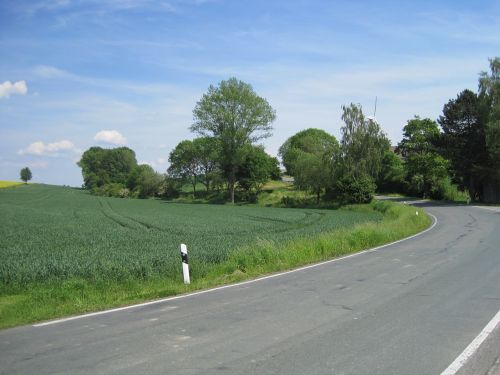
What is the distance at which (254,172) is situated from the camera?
252ft

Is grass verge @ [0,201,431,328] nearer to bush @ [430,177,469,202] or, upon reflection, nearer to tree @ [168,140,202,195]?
bush @ [430,177,469,202]

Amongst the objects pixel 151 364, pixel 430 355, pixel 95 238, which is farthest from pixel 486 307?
pixel 95 238

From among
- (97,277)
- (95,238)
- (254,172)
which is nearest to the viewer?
(97,277)

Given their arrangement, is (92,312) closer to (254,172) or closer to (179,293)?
(179,293)

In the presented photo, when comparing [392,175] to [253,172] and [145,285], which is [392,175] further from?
[145,285]

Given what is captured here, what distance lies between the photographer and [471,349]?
617 cm

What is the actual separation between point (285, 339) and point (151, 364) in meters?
1.93

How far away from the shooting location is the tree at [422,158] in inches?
2542

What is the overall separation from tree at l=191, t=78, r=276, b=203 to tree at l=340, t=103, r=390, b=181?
55.1 feet

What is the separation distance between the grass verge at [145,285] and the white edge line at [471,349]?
240 inches

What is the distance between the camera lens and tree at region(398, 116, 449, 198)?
6456 centimetres

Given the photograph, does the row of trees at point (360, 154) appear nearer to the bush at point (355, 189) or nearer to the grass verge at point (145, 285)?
the bush at point (355, 189)

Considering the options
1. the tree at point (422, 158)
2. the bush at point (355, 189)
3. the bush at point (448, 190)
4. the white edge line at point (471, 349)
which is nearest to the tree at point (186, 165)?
the tree at point (422, 158)

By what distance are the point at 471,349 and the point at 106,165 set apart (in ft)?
532
